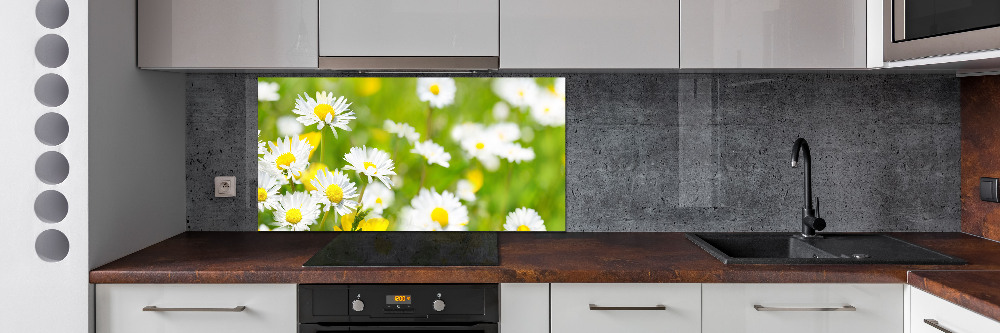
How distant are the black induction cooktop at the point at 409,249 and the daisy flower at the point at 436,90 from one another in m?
0.46

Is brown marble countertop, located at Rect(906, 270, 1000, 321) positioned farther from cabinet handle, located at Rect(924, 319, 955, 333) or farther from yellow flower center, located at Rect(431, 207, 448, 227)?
yellow flower center, located at Rect(431, 207, 448, 227)

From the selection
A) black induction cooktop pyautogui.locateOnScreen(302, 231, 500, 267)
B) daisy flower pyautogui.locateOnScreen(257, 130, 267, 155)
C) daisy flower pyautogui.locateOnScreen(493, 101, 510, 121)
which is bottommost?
black induction cooktop pyautogui.locateOnScreen(302, 231, 500, 267)

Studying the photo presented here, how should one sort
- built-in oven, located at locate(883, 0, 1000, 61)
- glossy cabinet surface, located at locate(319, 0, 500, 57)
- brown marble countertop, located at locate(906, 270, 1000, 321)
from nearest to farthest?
brown marble countertop, located at locate(906, 270, 1000, 321) < built-in oven, located at locate(883, 0, 1000, 61) < glossy cabinet surface, located at locate(319, 0, 500, 57)

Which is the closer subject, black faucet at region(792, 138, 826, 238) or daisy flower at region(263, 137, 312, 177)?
black faucet at region(792, 138, 826, 238)

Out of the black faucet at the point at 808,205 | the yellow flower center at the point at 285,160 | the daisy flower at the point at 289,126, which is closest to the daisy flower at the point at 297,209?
the yellow flower center at the point at 285,160

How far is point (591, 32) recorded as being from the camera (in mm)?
2061

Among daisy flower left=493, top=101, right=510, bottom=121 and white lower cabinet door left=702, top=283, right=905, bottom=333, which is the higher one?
daisy flower left=493, top=101, right=510, bottom=121

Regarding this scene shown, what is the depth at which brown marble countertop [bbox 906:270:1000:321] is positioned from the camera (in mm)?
1442

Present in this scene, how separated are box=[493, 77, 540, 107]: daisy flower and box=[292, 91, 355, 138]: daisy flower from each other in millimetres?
533

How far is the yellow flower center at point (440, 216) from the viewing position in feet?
8.07

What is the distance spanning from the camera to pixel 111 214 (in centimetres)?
193

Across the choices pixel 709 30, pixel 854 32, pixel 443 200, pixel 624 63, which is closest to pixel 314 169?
pixel 443 200

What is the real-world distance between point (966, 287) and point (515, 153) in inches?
53.6

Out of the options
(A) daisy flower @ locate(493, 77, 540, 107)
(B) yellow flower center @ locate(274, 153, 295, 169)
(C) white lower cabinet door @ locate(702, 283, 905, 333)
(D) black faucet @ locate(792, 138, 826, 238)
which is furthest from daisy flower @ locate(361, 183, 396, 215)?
(D) black faucet @ locate(792, 138, 826, 238)
